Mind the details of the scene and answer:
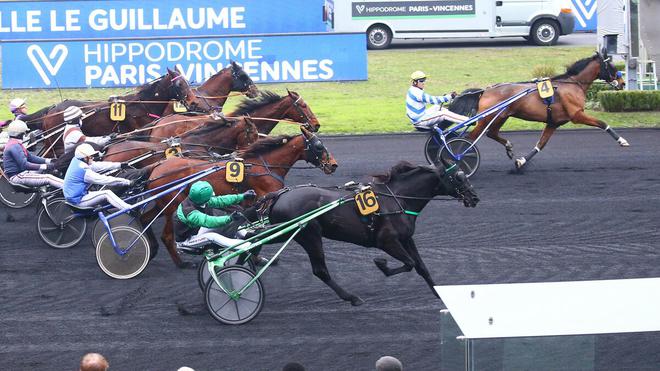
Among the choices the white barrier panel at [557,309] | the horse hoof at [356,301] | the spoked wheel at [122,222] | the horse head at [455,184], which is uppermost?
the horse head at [455,184]

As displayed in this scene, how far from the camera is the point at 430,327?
9070 mm

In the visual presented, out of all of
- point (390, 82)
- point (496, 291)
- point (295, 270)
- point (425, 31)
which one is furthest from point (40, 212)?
point (425, 31)

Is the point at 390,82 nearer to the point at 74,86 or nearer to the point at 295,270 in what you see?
the point at 74,86

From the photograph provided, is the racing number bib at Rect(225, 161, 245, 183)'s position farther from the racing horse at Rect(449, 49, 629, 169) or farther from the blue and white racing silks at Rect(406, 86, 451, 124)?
the racing horse at Rect(449, 49, 629, 169)

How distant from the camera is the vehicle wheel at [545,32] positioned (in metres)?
27.3

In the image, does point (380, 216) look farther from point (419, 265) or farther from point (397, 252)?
point (419, 265)

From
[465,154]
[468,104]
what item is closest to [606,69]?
[468,104]

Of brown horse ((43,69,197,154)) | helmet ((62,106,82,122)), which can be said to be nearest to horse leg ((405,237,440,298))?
brown horse ((43,69,197,154))

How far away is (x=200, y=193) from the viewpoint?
9352 millimetres

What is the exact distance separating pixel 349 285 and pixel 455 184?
153cm

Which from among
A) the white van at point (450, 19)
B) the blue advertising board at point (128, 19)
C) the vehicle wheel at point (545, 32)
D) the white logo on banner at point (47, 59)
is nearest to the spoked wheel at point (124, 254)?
the white logo on banner at point (47, 59)

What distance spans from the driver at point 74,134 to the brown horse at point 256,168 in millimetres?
1692

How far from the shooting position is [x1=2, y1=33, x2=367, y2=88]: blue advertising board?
72.9 feet

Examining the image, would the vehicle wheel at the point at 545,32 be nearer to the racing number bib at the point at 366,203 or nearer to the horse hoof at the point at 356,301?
the racing number bib at the point at 366,203
